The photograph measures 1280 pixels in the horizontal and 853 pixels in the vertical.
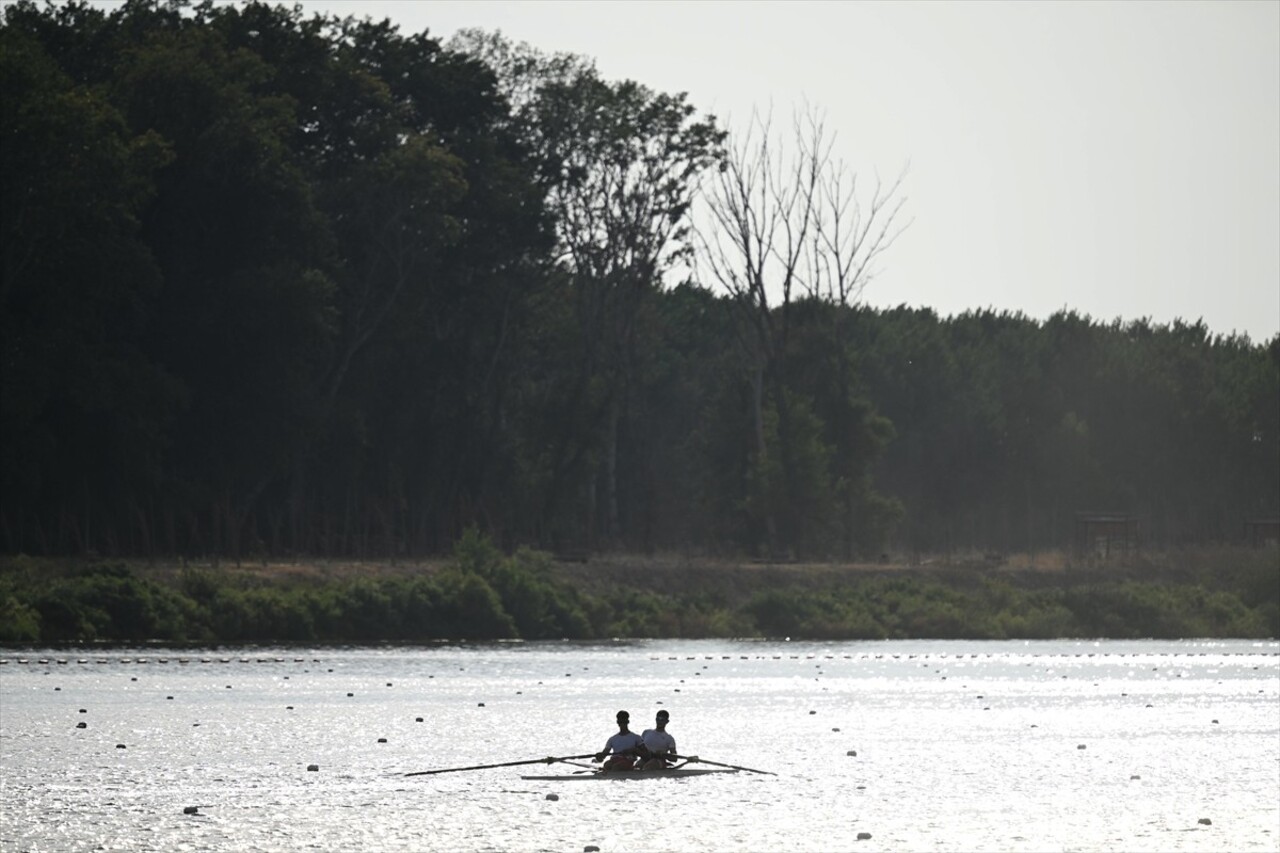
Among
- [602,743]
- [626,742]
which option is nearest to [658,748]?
[626,742]

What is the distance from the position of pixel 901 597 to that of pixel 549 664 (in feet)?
89.4

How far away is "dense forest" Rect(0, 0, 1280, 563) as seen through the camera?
7862cm

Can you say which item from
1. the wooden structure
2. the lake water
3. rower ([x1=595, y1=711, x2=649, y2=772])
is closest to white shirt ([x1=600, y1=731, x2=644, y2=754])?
rower ([x1=595, y1=711, x2=649, y2=772])

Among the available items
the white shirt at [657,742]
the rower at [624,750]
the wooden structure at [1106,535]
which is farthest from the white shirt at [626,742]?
the wooden structure at [1106,535]

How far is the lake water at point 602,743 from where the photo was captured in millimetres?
31906

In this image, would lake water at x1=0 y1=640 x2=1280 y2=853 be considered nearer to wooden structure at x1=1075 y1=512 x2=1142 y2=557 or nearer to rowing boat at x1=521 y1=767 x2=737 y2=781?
rowing boat at x1=521 y1=767 x2=737 y2=781

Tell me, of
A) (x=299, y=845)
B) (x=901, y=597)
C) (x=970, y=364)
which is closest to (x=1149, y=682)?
(x=901, y=597)

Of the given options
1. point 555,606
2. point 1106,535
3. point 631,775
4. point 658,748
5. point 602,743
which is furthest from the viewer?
point 1106,535

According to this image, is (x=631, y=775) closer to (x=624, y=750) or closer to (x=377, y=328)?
(x=624, y=750)

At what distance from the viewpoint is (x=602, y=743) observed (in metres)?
45.5

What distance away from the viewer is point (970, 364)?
165375 mm

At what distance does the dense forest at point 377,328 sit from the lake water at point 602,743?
14061mm

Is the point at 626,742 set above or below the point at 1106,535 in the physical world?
below

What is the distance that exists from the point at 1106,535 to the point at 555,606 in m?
33.9
